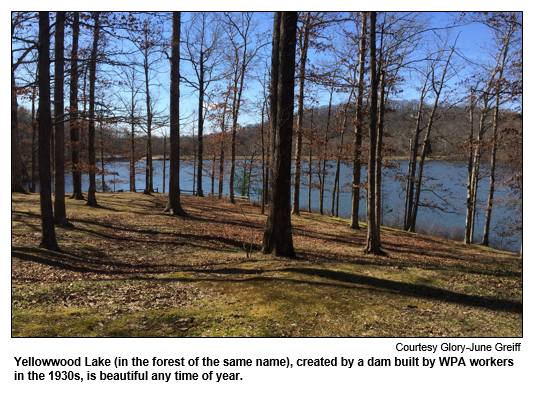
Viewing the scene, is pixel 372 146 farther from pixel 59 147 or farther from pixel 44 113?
pixel 59 147

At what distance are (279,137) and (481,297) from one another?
5281 millimetres

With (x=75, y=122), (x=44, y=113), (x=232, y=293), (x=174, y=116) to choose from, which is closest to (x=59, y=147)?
(x=75, y=122)

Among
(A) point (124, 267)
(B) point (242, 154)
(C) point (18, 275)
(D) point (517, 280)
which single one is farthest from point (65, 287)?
(B) point (242, 154)

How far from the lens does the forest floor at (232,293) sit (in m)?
4.41

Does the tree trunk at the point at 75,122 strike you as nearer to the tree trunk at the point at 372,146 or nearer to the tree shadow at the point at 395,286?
the tree shadow at the point at 395,286

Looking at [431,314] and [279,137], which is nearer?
[431,314]

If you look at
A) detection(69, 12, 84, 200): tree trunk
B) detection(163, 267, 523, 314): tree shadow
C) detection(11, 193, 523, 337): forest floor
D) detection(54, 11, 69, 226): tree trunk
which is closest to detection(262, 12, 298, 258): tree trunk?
detection(11, 193, 523, 337): forest floor

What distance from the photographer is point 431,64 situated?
1980 cm

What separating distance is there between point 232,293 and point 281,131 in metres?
4.03

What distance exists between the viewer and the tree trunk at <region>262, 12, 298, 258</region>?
7.80m

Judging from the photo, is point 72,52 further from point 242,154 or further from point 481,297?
point 481,297

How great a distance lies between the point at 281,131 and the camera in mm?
7844

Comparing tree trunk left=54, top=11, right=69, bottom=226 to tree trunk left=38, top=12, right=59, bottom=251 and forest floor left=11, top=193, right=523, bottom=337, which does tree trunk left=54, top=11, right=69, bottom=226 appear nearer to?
forest floor left=11, top=193, right=523, bottom=337

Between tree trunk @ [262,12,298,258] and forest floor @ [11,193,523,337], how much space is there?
0.69 m
